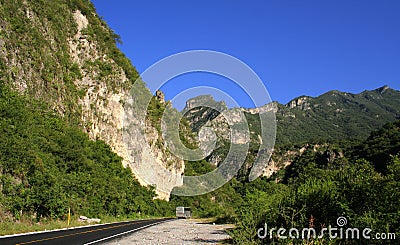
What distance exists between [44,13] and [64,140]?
1952 cm

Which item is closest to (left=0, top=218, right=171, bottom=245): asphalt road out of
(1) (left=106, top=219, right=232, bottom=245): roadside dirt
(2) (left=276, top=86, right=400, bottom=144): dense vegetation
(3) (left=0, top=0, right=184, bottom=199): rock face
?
(1) (left=106, top=219, right=232, bottom=245): roadside dirt

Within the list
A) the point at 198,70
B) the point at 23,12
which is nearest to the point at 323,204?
the point at 198,70

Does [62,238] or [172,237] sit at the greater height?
[62,238]

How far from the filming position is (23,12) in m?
42.4

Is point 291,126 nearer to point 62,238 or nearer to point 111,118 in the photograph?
point 111,118

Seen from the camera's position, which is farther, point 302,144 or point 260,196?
point 302,144

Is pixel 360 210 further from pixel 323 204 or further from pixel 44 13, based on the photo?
pixel 44 13

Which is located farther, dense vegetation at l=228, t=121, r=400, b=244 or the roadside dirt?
the roadside dirt

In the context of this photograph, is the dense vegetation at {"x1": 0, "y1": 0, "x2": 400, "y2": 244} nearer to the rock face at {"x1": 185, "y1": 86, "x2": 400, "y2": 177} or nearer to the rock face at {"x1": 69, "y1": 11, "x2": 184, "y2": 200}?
the rock face at {"x1": 69, "y1": 11, "x2": 184, "y2": 200}

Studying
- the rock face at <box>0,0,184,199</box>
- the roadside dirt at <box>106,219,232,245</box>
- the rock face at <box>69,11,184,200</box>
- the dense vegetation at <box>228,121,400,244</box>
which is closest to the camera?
the dense vegetation at <box>228,121,400,244</box>

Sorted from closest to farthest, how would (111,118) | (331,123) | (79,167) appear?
(79,167) < (111,118) < (331,123)

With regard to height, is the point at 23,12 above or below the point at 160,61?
above

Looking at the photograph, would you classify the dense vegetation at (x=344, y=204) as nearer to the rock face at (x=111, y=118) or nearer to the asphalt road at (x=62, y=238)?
the asphalt road at (x=62, y=238)

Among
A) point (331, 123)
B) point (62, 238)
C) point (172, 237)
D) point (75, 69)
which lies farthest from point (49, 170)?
point (331, 123)
